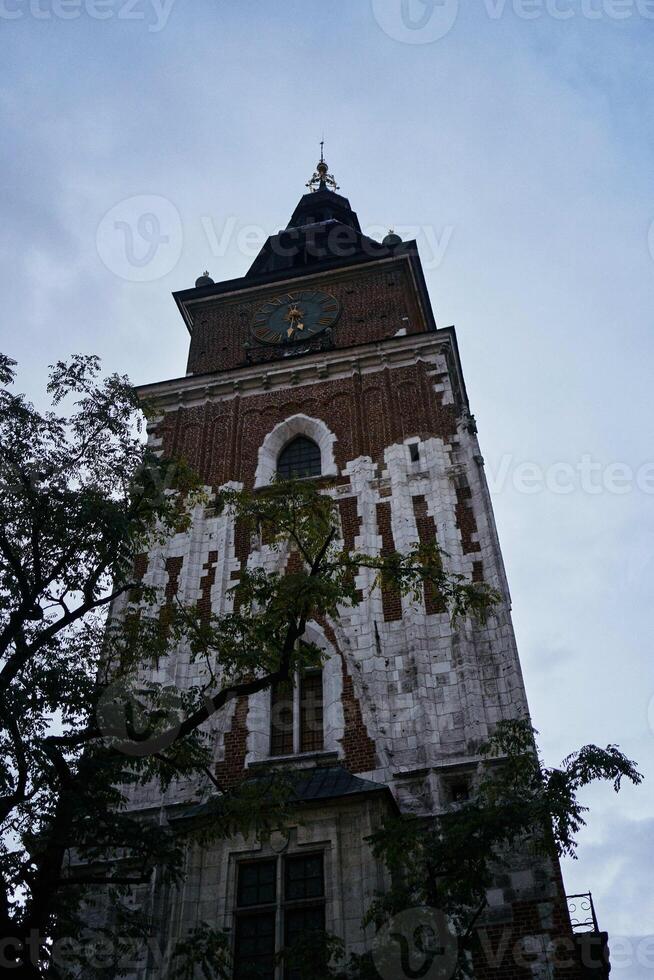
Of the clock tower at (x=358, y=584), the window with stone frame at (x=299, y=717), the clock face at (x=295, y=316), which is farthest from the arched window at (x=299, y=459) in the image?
the window with stone frame at (x=299, y=717)

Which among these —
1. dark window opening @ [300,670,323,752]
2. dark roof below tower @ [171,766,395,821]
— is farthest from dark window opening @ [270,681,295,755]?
dark roof below tower @ [171,766,395,821]

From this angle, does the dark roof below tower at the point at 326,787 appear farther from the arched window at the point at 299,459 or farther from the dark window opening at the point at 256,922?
the arched window at the point at 299,459

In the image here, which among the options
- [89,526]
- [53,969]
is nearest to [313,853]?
[53,969]

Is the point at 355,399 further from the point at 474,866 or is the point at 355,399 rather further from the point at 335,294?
the point at 474,866

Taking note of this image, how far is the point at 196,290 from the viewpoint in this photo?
108 ft

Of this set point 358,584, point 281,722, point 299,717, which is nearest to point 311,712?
point 299,717

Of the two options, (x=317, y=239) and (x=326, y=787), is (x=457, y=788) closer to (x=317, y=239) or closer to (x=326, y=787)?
(x=326, y=787)

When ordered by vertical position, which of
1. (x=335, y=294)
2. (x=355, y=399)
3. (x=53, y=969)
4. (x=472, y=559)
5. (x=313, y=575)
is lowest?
(x=53, y=969)

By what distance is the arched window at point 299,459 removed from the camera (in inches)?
955

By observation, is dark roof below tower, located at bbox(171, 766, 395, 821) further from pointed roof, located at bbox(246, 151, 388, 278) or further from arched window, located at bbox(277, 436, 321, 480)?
pointed roof, located at bbox(246, 151, 388, 278)

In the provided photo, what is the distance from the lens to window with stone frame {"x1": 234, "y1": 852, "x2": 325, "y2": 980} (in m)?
14.3

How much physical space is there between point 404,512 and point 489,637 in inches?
160

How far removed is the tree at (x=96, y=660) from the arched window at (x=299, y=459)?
28.8ft

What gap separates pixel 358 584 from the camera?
20.1 meters
